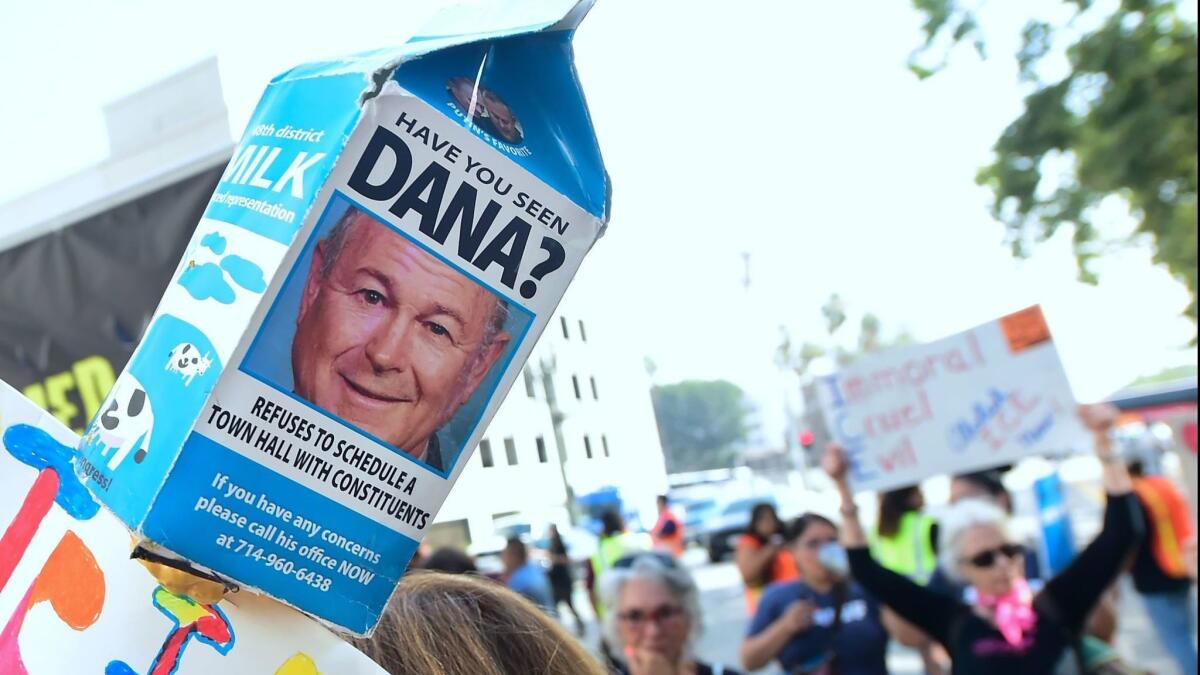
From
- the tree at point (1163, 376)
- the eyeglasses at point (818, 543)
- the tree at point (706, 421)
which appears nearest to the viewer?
the eyeglasses at point (818, 543)

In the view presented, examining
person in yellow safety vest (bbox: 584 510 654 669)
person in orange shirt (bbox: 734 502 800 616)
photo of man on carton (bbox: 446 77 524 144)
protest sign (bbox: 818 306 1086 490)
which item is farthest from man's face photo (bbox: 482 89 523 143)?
person in yellow safety vest (bbox: 584 510 654 669)

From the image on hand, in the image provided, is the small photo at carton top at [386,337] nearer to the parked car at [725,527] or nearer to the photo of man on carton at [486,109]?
the photo of man on carton at [486,109]

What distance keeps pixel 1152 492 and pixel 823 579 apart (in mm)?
2344

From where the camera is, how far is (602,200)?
0.87 meters

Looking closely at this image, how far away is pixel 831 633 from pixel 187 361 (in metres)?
4.34

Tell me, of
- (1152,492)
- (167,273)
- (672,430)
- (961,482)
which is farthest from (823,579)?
(672,430)

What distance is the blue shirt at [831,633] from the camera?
4.77 meters

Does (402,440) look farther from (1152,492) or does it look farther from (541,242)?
(1152,492)

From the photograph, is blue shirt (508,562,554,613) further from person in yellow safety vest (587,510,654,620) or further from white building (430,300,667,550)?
white building (430,300,667,550)

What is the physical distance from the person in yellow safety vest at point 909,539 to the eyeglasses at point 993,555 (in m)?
1.51

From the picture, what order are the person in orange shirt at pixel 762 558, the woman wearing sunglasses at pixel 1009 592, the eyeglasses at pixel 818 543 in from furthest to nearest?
the person in orange shirt at pixel 762 558
the eyeglasses at pixel 818 543
the woman wearing sunglasses at pixel 1009 592

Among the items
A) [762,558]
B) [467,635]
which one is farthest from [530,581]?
[467,635]

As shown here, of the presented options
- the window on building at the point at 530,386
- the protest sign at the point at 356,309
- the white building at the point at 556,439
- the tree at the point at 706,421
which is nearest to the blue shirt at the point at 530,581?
the white building at the point at 556,439

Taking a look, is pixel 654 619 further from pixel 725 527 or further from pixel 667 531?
pixel 725 527
